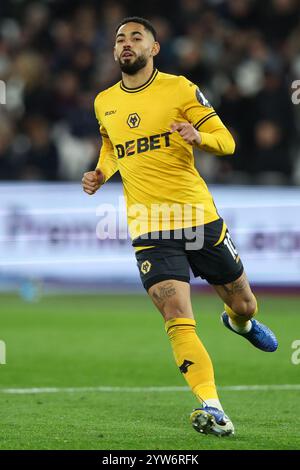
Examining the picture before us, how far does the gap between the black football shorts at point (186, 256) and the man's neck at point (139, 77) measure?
1008 millimetres

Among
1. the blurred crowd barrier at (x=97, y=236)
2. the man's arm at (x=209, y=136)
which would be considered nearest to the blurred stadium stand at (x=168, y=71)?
the blurred crowd barrier at (x=97, y=236)

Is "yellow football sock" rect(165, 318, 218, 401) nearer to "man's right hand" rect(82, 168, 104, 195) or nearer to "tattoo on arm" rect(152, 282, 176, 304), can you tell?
"tattoo on arm" rect(152, 282, 176, 304)

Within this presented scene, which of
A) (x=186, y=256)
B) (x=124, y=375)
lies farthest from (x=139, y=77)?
(x=124, y=375)

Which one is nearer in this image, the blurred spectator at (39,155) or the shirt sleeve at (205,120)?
the shirt sleeve at (205,120)

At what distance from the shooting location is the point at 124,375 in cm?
973

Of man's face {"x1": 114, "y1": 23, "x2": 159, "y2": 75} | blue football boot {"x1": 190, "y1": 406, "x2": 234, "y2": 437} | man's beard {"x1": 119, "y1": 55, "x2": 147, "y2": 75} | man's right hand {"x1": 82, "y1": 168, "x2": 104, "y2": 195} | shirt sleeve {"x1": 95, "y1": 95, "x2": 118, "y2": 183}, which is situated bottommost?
blue football boot {"x1": 190, "y1": 406, "x2": 234, "y2": 437}

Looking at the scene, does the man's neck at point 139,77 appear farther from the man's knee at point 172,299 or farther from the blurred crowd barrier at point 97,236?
the blurred crowd barrier at point 97,236

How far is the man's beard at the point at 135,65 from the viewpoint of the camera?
719cm

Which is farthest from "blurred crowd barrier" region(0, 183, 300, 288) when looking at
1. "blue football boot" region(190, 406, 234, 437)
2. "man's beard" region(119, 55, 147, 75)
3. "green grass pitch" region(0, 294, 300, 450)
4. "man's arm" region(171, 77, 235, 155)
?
"blue football boot" region(190, 406, 234, 437)

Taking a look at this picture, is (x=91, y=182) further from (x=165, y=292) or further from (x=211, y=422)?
(x=211, y=422)

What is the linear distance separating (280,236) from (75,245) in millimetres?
2796

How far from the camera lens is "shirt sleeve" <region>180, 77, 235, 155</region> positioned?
272 inches

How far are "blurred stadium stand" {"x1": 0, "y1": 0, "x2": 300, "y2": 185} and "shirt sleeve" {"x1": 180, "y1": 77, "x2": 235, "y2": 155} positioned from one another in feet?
28.7

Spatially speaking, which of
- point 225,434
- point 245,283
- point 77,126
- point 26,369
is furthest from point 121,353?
point 77,126
